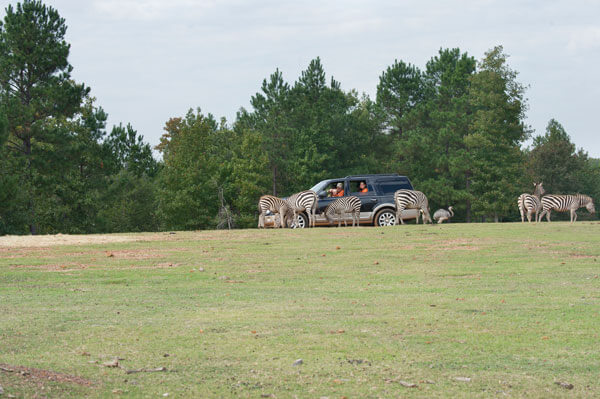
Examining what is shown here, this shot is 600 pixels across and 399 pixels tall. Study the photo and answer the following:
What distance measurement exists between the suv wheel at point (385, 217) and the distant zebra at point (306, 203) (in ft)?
9.46

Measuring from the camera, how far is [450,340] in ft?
26.6

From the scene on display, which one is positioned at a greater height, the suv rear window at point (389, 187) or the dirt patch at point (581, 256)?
the suv rear window at point (389, 187)

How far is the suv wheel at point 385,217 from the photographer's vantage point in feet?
103

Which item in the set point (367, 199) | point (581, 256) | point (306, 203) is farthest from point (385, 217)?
point (581, 256)

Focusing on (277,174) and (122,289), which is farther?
(277,174)

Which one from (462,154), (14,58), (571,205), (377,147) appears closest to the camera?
(571,205)

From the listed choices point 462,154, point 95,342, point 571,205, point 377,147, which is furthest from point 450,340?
point 377,147

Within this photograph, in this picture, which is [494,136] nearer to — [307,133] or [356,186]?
[307,133]

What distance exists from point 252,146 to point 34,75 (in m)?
18.4

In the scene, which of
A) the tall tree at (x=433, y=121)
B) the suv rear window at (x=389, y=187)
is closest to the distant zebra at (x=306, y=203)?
the suv rear window at (x=389, y=187)

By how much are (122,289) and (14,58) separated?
41293 mm

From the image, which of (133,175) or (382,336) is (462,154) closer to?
(133,175)

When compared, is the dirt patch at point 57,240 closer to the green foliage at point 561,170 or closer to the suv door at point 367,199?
the suv door at point 367,199

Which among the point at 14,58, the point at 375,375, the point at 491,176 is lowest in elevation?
the point at 375,375
